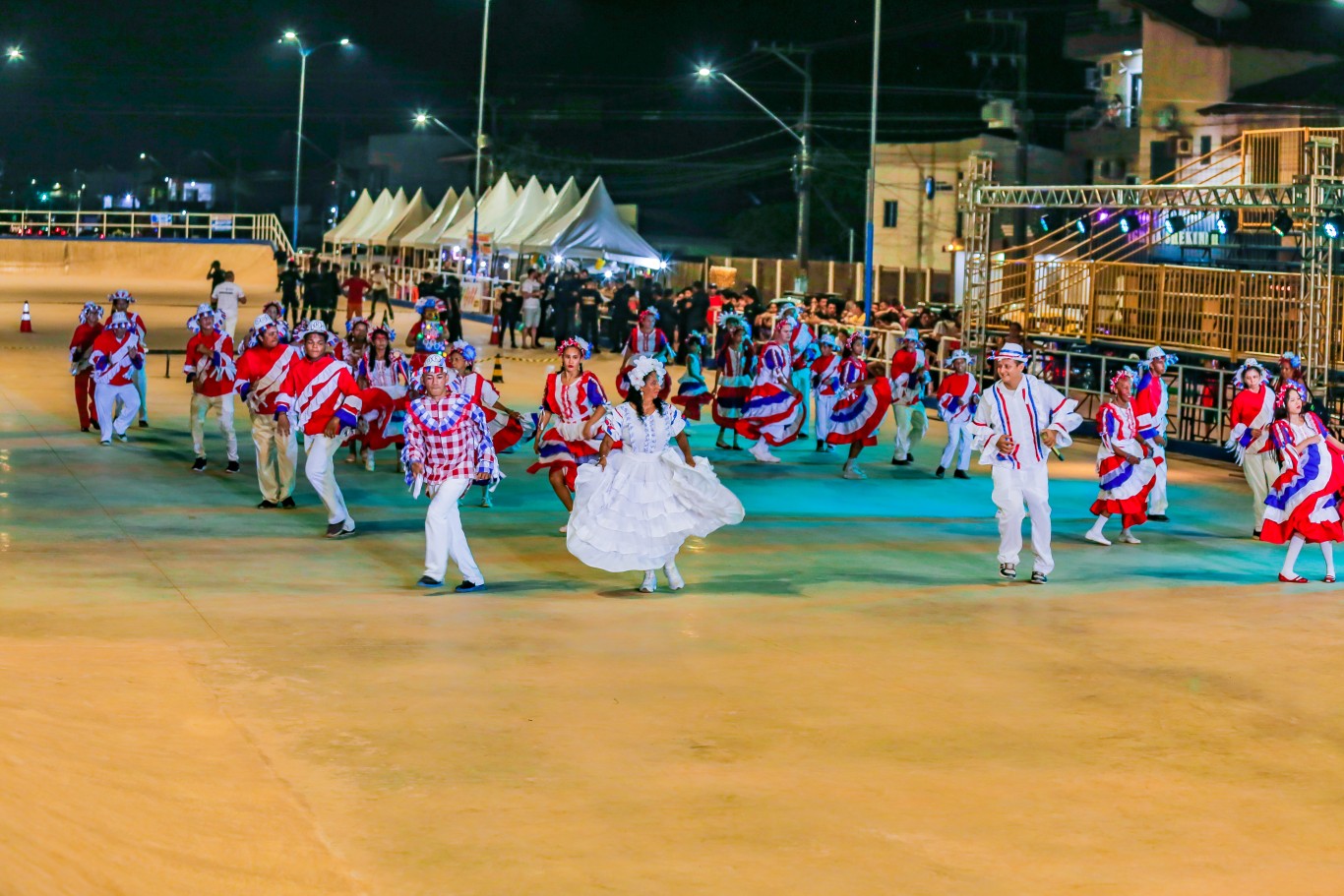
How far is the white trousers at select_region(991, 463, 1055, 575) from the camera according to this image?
529 inches

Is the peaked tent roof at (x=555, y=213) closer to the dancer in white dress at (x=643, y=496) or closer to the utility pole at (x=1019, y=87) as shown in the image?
the utility pole at (x=1019, y=87)

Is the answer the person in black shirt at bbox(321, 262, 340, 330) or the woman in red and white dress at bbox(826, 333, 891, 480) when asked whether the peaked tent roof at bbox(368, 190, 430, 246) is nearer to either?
the person in black shirt at bbox(321, 262, 340, 330)

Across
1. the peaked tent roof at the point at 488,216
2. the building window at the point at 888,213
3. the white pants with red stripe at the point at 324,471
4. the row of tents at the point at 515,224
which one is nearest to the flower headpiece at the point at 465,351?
the white pants with red stripe at the point at 324,471

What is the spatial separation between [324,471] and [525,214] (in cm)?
3724

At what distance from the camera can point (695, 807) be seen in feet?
25.5

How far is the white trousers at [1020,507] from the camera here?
13.4m

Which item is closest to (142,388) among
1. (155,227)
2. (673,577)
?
(673,577)

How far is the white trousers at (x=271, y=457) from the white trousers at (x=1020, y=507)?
20.3ft

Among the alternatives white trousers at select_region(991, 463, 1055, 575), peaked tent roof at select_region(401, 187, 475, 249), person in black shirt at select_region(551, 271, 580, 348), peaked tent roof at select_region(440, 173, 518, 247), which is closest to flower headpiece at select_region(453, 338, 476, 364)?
white trousers at select_region(991, 463, 1055, 575)

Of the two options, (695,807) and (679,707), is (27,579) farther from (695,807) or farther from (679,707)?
(695,807)

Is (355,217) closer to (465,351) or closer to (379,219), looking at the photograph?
(379,219)

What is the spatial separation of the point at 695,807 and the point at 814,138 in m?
71.9

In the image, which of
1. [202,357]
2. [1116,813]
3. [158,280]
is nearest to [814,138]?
[158,280]

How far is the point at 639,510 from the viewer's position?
12391 millimetres
